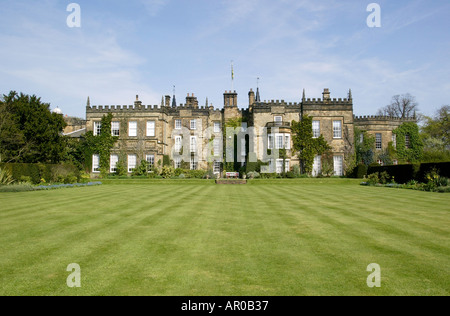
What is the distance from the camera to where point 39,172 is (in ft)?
82.7

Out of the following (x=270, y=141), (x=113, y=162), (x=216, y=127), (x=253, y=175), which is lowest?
(x=253, y=175)

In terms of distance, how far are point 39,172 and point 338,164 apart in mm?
30175

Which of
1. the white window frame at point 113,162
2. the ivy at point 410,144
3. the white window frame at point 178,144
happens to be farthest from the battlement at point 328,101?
the white window frame at point 113,162

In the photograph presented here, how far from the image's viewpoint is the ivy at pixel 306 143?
117 feet

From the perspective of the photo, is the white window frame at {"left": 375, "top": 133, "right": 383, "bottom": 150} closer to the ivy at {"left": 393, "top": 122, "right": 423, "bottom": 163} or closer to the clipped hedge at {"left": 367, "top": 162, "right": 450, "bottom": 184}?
the ivy at {"left": 393, "top": 122, "right": 423, "bottom": 163}

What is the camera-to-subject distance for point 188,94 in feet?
133

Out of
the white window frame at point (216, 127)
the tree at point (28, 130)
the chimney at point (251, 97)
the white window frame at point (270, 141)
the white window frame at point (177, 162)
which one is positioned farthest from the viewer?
the white window frame at point (216, 127)

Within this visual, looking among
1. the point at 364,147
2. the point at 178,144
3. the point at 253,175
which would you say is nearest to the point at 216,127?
the point at 178,144

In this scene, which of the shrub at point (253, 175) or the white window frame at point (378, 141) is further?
the white window frame at point (378, 141)

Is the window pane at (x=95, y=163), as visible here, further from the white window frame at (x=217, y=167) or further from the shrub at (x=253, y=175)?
the shrub at (x=253, y=175)

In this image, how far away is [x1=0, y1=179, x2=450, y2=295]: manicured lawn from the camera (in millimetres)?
4343

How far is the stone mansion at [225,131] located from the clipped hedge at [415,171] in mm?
10950

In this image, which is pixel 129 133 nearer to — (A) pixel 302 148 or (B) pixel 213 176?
(B) pixel 213 176

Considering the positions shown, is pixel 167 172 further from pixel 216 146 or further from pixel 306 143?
pixel 306 143
